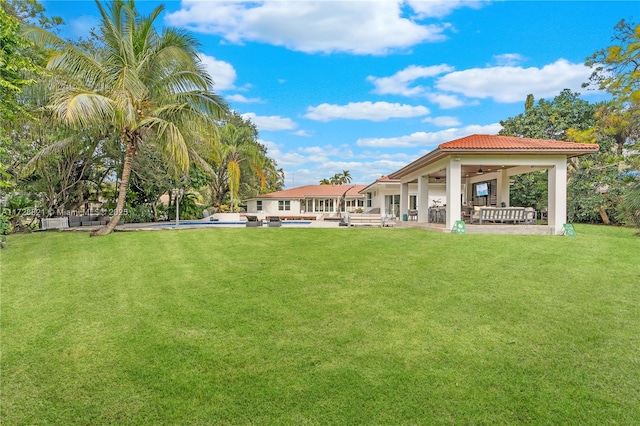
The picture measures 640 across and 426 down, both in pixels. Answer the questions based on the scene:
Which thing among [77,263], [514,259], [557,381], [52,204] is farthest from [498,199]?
[52,204]

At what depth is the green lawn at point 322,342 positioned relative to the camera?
293 cm

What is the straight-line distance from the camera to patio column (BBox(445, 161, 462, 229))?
13008 millimetres

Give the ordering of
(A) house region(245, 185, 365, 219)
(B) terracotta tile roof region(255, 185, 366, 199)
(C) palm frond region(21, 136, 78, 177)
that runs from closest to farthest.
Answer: (C) palm frond region(21, 136, 78, 177) < (A) house region(245, 185, 365, 219) < (B) terracotta tile roof region(255, 185, 366, 199)

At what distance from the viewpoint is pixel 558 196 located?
1319 cm

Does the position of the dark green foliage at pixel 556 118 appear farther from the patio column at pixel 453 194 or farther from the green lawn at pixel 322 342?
the green lawn at pixel 322 342

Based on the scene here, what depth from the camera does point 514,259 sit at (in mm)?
8078

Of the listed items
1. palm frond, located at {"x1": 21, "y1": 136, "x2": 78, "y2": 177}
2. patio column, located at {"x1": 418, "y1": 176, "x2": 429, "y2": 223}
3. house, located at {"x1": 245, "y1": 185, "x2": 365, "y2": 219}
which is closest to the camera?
palm frond, located at {"x1": 21, "y1": 136, "x2": 78, "y2": 177}

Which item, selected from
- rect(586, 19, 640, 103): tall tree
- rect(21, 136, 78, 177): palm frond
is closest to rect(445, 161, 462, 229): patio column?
rect(586, 19, 640, 103): tall tree

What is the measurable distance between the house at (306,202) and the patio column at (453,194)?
23024 millimetres

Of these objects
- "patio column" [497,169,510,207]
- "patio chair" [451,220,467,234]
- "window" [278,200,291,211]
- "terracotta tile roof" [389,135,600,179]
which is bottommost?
"patio chair" [451,220,467,234]

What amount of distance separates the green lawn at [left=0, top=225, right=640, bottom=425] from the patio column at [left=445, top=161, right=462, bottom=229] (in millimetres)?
5195

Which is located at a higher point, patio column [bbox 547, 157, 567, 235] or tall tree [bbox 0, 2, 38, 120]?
tall tree [bbox 0, 2, 38, 120]

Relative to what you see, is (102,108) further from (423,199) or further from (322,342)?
(423,199)

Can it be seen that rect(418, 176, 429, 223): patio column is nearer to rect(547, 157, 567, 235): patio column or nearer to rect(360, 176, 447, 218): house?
rect(360, 176, 447, 218): house
